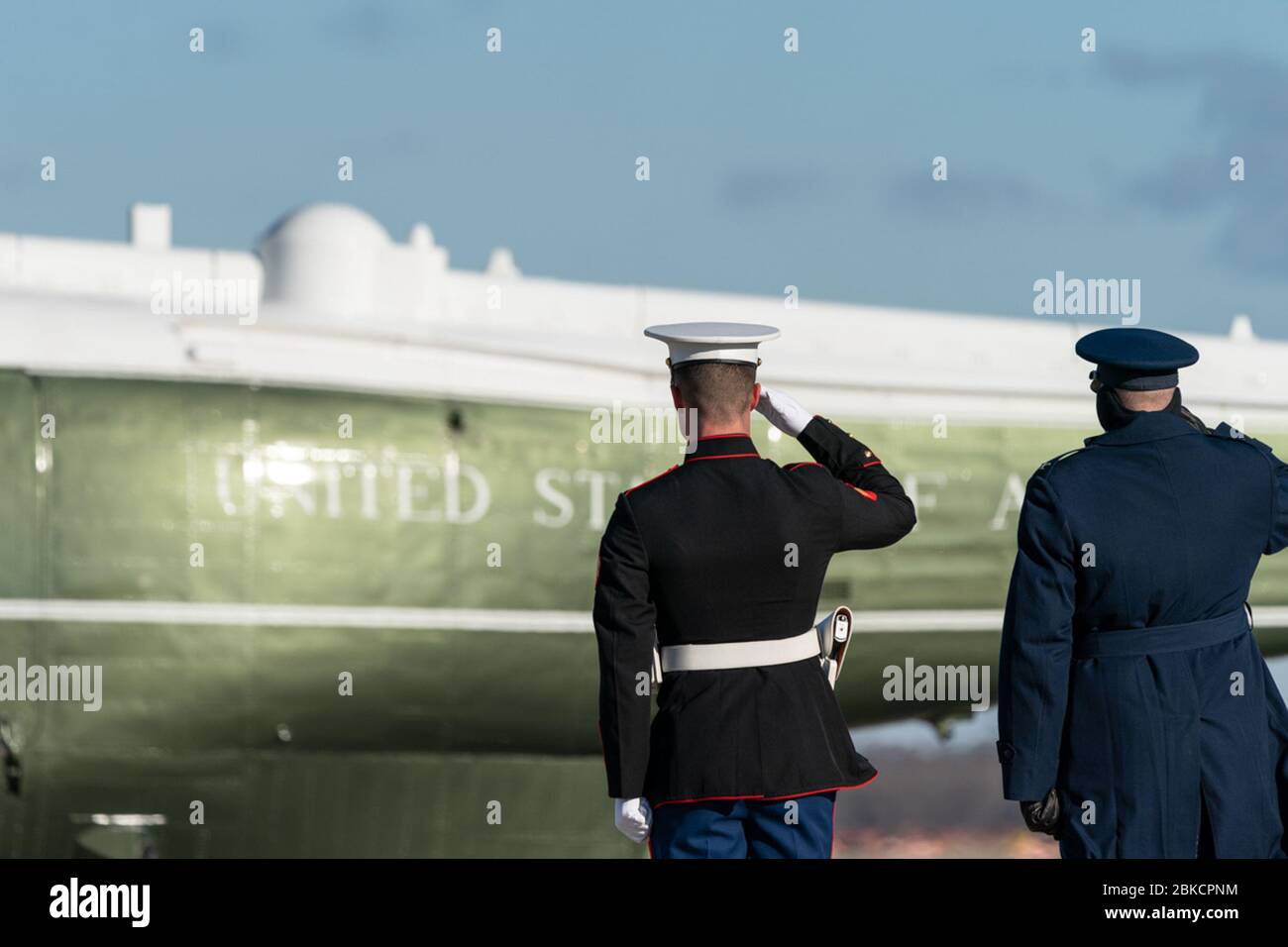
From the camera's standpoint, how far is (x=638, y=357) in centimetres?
1001

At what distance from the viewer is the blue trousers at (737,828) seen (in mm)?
4402

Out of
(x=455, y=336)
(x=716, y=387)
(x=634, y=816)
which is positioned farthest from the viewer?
(x=455, y=336)

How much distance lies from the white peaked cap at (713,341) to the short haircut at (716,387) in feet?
0.07

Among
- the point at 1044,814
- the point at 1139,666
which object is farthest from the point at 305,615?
the point at 1139,666

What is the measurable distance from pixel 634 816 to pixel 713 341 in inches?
55.8

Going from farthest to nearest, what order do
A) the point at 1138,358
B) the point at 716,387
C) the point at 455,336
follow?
the point at 455,336
the point at 1138,358
the point at 716,387

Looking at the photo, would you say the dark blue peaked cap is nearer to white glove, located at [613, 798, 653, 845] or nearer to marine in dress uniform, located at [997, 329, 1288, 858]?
marine in dress uniform, located at [997, 329, 1288, 858]

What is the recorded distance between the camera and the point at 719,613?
A: 444 centimetres

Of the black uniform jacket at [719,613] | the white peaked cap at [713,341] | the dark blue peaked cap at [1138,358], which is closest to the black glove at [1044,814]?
the black uniform jacket at [719,613]

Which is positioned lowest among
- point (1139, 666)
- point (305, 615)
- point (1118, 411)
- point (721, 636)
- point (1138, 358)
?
point (305, 615)

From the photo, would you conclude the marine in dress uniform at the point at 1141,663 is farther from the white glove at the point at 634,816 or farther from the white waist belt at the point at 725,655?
the white glove at the point at 634,816

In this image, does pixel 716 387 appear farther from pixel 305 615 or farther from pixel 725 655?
pixel 305 615

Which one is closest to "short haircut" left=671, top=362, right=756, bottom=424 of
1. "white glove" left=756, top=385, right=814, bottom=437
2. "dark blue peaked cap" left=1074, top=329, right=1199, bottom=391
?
"white glove" left=756, top=385, right=814, bottom=437

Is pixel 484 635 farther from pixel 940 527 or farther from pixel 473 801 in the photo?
pixel 940 527
